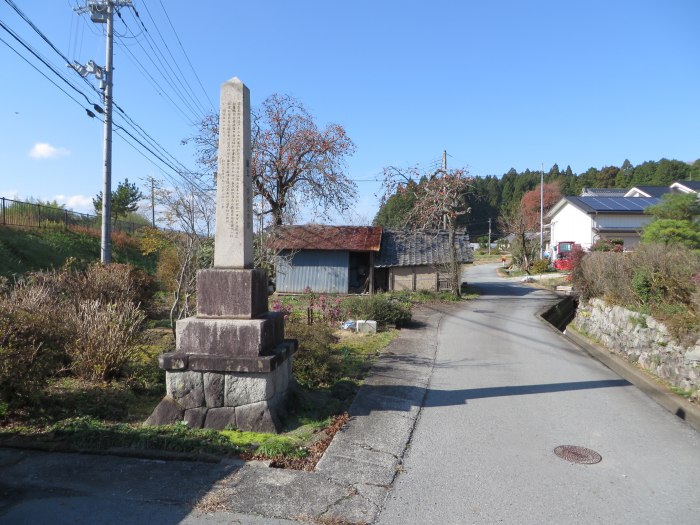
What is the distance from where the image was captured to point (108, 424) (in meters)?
5.52

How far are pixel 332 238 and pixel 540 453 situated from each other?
21464 millimetres

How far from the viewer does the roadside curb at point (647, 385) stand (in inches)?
262

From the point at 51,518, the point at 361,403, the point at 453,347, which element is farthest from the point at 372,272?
the point at 51,518

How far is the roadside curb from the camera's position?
6664 mm

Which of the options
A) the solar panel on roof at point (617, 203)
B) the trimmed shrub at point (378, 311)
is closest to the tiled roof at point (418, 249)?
the trimmed shrub at point (378, 311)

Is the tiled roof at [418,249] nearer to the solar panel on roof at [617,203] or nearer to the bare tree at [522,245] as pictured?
the bare tree at [522,245]

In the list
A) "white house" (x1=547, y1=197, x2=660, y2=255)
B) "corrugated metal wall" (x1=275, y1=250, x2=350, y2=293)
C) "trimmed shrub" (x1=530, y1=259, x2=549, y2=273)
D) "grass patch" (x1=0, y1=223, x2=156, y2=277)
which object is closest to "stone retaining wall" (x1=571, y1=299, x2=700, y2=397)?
"corrugated metal wall" (x1=275, y1=250, x2=350, y2=293)

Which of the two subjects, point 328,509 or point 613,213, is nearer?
point 328,509

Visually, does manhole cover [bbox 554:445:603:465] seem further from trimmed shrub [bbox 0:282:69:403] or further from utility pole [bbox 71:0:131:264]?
utility pole [bbox 71:0:131:264]

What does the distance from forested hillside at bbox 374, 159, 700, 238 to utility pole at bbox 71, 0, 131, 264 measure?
1561 inches

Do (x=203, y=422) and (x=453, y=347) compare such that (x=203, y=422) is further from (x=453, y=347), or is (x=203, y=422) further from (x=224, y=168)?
(x=453, y=347)

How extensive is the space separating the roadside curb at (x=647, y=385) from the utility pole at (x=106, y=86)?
1277 cm

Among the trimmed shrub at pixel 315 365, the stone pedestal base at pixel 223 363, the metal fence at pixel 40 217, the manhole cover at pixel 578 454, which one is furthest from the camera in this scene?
the metal fence at pixel 40 217

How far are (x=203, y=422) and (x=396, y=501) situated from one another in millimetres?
2540
